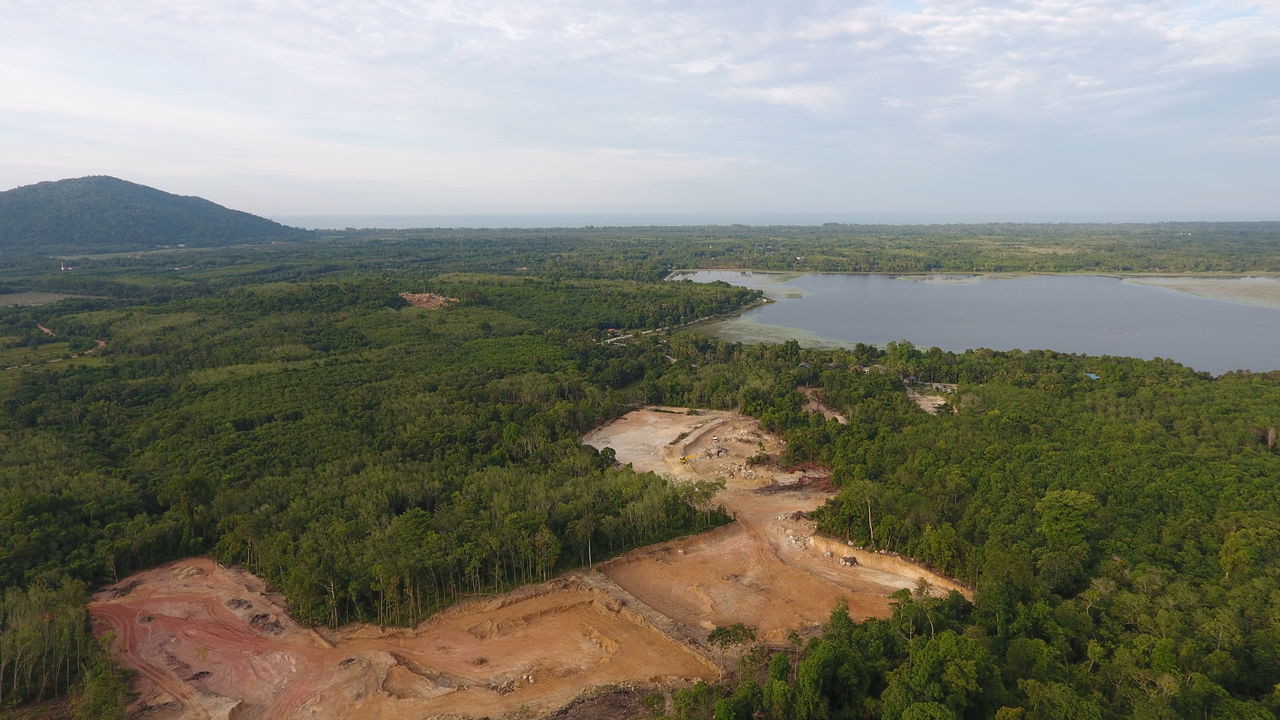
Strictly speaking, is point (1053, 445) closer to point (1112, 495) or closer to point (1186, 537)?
point (1112, 495)

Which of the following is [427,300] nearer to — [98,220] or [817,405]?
[817,405]

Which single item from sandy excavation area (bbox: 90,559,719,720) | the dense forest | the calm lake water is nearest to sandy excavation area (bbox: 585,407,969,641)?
the dense forest

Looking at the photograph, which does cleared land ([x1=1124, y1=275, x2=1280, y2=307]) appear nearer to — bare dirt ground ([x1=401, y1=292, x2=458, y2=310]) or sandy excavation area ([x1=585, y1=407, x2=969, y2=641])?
sandy excavation area ([x1=585, y1=407, x2=969, y2=641])

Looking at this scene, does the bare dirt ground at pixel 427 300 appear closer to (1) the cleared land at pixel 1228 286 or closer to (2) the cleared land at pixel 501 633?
(2) the cleared land at pixel 501 633

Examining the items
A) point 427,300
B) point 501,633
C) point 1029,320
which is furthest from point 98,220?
point 1029,320

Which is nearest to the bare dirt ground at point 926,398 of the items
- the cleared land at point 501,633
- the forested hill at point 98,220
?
the cleared land at point 501,633

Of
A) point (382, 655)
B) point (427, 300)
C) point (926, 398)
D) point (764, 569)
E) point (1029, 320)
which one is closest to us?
point (382, 655)

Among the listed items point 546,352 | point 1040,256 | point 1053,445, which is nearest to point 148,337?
point 546,352
